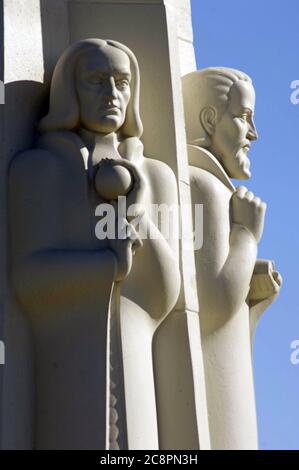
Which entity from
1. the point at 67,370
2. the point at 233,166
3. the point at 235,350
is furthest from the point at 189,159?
the point at 67,370

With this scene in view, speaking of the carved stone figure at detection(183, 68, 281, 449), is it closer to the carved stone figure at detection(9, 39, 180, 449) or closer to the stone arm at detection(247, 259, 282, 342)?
the stone arm at detection(247, 259, 282, 342)

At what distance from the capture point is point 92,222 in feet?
27.4

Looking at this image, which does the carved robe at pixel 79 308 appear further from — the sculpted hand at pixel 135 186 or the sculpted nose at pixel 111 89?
the sculpted nose at pixel 111 89

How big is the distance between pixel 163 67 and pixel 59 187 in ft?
3.94

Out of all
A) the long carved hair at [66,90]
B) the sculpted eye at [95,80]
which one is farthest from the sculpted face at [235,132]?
the sculpted eye at [95,80]

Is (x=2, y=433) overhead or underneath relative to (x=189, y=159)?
underneath

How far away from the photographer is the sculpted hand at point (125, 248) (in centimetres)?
816

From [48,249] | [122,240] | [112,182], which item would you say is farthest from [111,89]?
[48,249]

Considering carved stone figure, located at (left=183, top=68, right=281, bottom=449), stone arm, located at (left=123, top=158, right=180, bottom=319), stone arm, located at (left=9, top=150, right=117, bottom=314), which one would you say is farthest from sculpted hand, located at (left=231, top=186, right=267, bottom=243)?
stone arm, located at (left=9, top=150, right=117, bottom=314)

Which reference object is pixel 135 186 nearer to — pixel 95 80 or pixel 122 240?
pixel 122 240

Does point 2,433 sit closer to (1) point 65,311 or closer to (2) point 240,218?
(1) point 65,311

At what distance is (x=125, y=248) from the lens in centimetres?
819

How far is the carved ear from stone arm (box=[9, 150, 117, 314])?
1.45 metres

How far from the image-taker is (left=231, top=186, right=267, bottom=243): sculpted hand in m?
9.30
